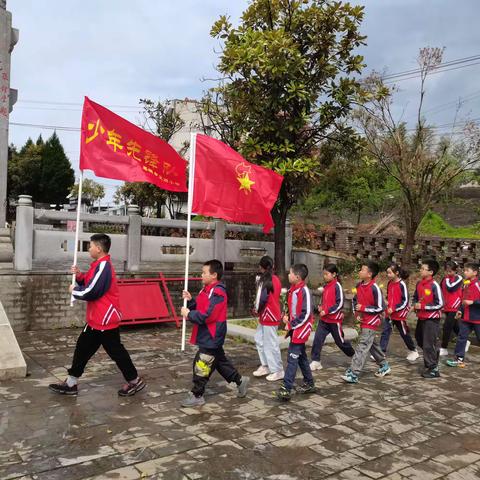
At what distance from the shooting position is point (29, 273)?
8656 millimetres

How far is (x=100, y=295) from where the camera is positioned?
5.38 m

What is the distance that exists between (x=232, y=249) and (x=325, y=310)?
4.84m

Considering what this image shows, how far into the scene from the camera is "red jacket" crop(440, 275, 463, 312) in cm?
797

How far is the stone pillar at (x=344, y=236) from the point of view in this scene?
14.8 m

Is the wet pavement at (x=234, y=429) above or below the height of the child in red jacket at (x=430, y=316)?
below

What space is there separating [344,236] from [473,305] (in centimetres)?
716

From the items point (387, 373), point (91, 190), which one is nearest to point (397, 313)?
point (387, 373)

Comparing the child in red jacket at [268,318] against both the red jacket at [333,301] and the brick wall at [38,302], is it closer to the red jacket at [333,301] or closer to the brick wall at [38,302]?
the red jacket at [333,301]

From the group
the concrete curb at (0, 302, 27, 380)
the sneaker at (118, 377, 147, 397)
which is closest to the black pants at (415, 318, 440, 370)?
the sneaker at (118, 377, 147, 397)

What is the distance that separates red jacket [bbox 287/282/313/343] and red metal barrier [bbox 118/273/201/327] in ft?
13.7

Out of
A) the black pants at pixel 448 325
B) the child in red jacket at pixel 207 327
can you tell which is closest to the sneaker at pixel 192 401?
the child in red jacket at pixel 207 327

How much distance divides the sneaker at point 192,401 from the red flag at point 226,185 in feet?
7.69

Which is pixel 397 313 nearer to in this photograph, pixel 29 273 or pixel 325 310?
pixel 325 310

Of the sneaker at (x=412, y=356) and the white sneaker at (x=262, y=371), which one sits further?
the sneaker at (x=412, y=356)
